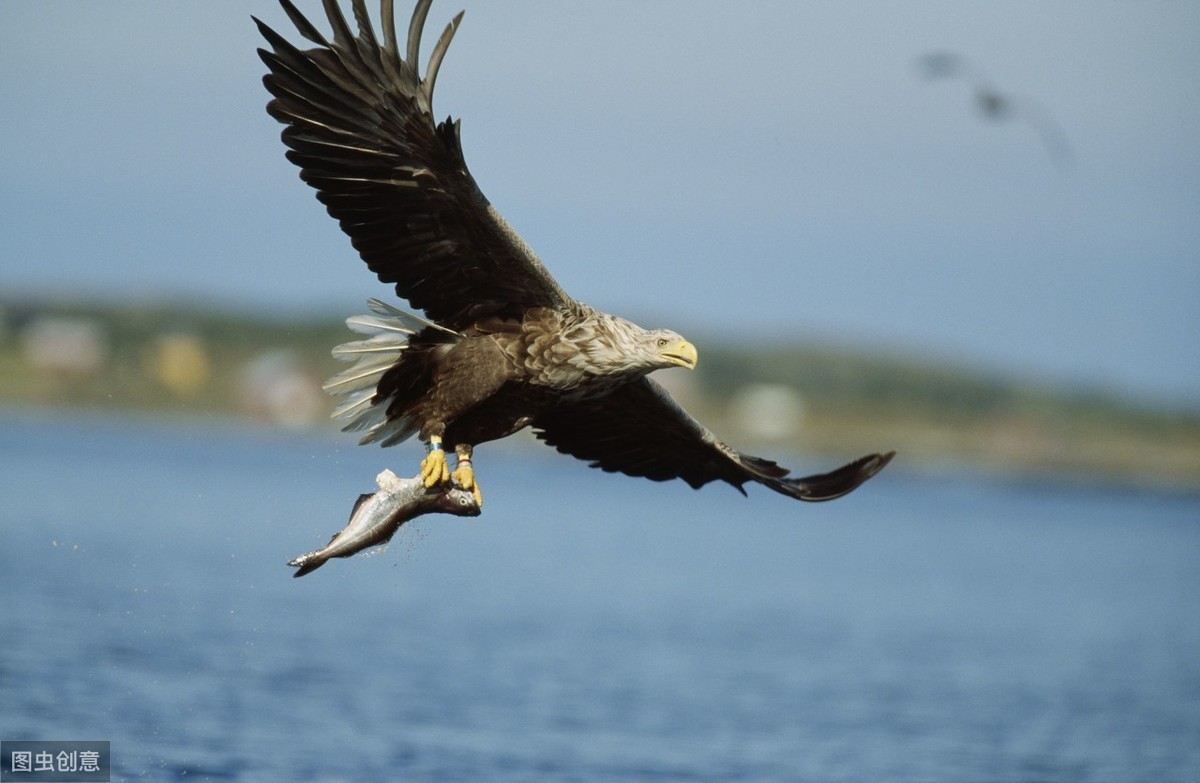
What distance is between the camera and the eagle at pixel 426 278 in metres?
8.09

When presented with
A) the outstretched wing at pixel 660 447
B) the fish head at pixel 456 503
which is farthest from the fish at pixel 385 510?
the outstretched wing at pixel 660 447

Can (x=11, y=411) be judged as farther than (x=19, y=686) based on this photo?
Yes

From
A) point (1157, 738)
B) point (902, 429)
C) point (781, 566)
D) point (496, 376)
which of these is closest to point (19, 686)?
point (496, 376)

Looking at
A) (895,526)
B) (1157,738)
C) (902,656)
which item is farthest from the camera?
(895,526)

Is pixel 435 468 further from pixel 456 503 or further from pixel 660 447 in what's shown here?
pixel 660 447

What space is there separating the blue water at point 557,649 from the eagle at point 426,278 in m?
2.93

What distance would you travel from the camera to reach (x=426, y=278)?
28.0 ft

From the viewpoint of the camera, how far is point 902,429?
81.5m

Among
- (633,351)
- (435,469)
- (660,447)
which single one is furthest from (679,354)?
(660,447)

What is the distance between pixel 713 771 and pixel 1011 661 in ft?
30.4

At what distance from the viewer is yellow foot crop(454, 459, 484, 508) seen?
8.25 m

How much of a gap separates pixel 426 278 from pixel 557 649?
9.73 m

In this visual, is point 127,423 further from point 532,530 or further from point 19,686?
point 19,686

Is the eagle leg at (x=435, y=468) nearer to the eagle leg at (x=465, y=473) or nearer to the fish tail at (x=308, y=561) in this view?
the eagle leg at (x=465, y=473)
